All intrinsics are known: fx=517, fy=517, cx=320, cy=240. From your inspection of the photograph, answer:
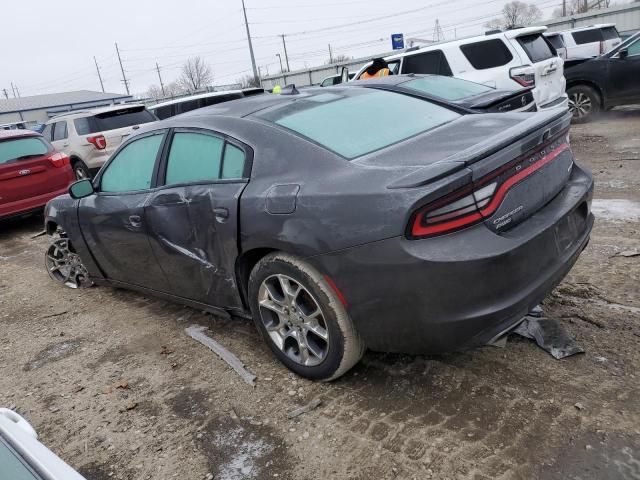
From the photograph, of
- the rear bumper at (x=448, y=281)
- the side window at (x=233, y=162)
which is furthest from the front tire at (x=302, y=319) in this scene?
the side window at (x=233, y=162)

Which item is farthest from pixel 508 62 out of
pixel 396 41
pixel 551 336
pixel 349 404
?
pixel 396 41

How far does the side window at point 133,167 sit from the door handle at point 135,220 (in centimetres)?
21

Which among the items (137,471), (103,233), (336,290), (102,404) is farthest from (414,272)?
(103,233)

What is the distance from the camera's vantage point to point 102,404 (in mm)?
3105

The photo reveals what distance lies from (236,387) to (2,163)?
629 cm

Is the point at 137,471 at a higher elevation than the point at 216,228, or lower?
lower

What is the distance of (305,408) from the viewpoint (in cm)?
276

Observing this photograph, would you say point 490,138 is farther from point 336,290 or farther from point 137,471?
point 137,471

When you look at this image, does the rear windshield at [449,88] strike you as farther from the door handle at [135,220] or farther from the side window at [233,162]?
the door handle at [135,220]

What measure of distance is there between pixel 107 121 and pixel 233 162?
29.4 feet

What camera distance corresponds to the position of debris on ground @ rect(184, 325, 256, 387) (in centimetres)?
313

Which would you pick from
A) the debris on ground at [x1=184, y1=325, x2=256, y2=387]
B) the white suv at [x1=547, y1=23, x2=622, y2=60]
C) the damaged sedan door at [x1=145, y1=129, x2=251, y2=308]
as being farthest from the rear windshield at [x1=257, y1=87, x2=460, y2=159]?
the white suv at [x1=547, y1=23, x2=622, y2=60]

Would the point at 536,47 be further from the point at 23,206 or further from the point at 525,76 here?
the point at 23,206

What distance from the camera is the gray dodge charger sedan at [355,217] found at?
7.36 ft
